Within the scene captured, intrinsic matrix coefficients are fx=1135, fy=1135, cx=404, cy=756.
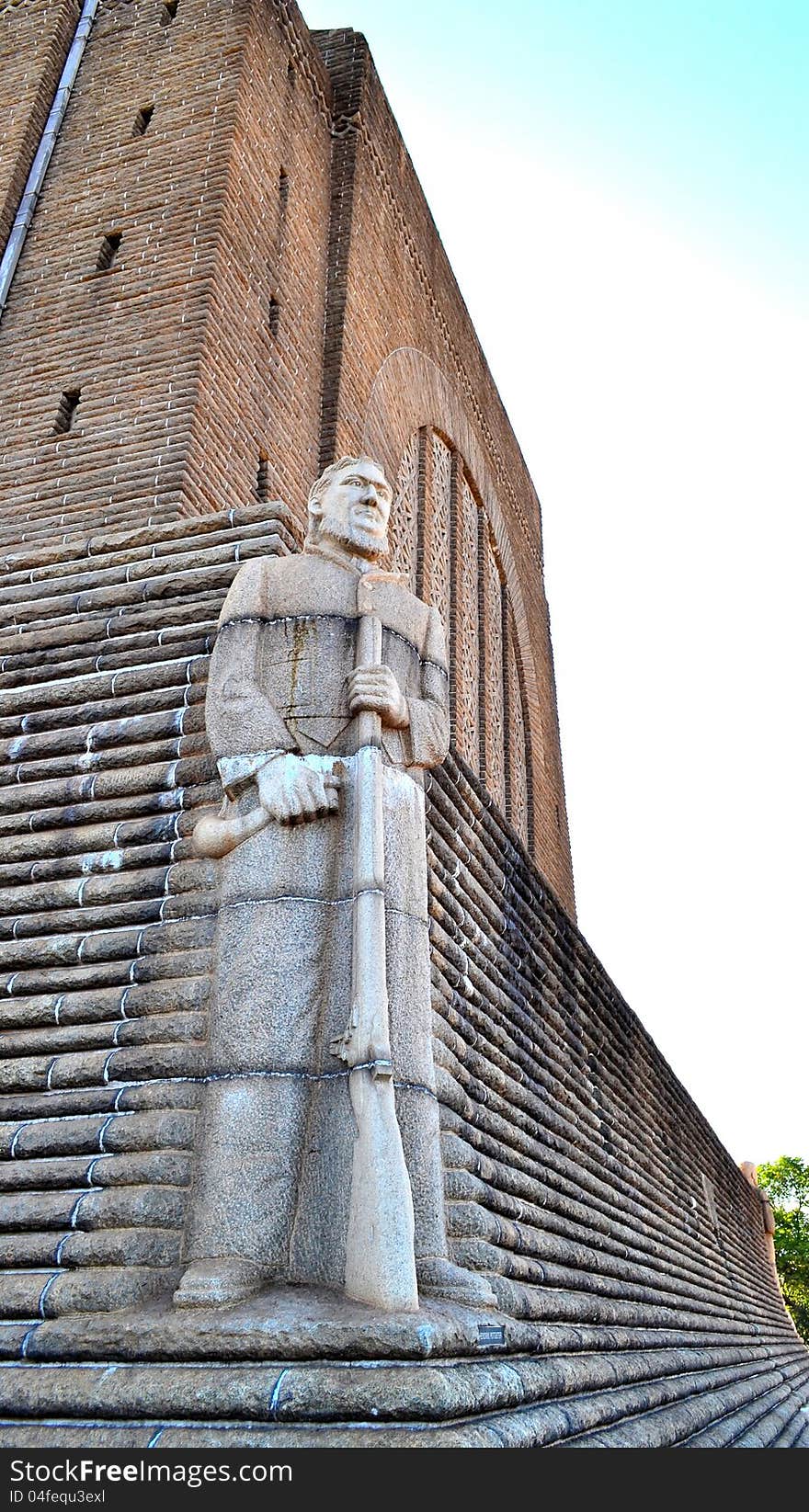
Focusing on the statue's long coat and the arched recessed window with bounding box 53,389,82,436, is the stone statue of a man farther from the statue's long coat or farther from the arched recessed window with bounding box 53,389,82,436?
the arched recessed window with bounding box 53,389,82,436

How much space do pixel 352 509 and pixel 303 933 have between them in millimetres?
1750

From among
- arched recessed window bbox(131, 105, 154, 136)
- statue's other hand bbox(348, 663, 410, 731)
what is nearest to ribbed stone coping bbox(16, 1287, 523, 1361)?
statue's other hand bbox(348, 663, 410, 731)

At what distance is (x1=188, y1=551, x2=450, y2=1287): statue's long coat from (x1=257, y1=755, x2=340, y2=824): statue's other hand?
0.15ft

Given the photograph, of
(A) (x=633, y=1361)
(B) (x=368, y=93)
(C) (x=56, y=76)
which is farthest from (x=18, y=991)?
(B) (x=368, y=93)

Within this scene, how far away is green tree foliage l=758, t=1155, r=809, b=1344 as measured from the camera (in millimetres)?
37125

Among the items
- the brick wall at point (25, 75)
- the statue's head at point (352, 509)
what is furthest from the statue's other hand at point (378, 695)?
the brick wall at point (25, 75)

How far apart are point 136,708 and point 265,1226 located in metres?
2.47

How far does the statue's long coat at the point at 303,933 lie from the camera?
9.75 ft

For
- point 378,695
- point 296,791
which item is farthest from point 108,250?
point 296,791

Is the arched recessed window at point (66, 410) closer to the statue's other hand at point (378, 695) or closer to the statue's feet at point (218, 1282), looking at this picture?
the statue's other hand at point (378, 695)

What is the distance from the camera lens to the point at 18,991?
4094 millimetres

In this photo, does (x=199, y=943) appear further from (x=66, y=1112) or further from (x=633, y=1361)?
(x=633, y=1361)

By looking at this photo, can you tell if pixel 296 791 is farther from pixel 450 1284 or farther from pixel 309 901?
pixel 450 1284

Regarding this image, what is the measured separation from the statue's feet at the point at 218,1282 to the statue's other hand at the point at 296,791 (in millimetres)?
1273
